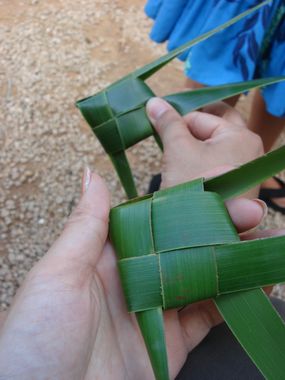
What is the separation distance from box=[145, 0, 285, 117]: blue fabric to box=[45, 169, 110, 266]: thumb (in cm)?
55

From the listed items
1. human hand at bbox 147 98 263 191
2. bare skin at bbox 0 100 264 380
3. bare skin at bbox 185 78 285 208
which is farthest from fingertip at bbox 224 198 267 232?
bare skin at bbox 185 78 285 208

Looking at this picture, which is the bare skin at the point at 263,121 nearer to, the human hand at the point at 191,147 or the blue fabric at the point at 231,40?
the blue fabric at the point at 231,40

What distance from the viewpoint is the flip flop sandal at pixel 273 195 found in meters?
1.69

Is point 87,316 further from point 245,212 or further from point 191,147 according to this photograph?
point 191,147

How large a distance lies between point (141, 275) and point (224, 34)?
2.35 feet

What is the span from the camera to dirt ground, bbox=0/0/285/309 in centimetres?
157

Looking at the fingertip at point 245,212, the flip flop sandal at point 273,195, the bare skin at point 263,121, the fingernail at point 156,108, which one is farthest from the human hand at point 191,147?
the flip flop sandal at point 273,195

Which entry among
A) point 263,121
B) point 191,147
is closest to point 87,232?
point 191,147

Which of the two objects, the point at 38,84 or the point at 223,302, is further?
the point at 38,84

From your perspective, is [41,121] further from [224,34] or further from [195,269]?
[195,269]

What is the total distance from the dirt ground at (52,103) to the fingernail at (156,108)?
30.4 inches

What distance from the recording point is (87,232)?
693 millimetres

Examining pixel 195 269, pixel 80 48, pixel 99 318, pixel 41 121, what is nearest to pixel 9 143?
pixel 41 121

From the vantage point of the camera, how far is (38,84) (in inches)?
74.6
